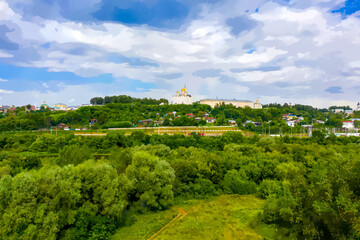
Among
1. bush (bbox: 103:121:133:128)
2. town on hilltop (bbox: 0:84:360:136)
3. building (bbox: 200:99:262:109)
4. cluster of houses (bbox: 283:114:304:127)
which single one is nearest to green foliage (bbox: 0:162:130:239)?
bush (bbox: 103:121:133:128)

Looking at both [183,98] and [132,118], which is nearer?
[132,118]

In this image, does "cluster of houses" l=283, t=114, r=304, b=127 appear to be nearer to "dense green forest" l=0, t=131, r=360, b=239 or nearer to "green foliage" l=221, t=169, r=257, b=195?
"dense green forest" l=0, t=131, r=360, b=239

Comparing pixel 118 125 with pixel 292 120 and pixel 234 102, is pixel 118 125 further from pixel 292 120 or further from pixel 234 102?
pixel 234 102

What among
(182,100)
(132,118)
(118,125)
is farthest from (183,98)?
(118,125)

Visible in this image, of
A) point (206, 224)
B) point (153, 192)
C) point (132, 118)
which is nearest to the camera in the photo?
point (206, 224)

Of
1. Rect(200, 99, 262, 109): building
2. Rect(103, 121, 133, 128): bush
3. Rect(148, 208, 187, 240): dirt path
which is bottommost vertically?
Rect(148, 208, 187, 240): dirt path

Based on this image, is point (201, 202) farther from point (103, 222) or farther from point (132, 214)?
point (103, 222)
